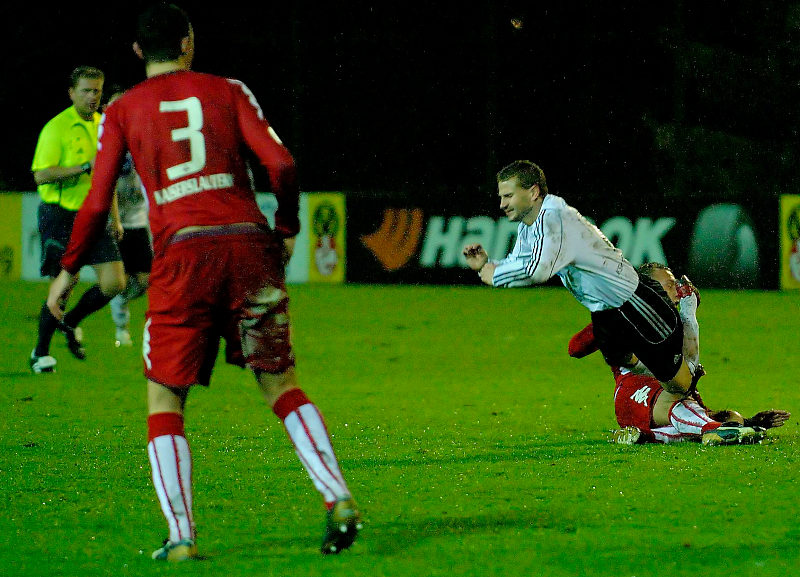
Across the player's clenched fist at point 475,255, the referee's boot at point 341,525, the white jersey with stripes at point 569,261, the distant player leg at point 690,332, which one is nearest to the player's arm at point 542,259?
the white jersey with stripes at point 569,261

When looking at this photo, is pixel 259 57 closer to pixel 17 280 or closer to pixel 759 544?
pixel 17 280

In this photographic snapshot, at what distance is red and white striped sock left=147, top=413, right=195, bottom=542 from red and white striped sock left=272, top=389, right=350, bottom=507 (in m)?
0.35

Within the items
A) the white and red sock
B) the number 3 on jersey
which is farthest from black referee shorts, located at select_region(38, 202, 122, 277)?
the number 3 on jersey

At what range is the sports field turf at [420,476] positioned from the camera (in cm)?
414

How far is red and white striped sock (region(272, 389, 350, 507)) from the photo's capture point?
4164mm

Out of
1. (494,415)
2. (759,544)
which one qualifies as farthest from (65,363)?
(759,544)

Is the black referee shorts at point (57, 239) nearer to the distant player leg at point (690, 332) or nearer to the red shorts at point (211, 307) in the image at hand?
the distant player leg at point (690, 332)

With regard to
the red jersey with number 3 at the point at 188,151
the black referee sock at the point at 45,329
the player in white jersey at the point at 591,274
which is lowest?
the black referee sock at the point at 45,329

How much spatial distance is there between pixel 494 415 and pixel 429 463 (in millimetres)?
1653

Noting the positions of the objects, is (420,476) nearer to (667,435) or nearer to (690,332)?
(667,435)

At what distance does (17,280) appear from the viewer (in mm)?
20406

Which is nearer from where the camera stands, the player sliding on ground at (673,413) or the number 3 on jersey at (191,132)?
the number 3 on jersey at (191,132)

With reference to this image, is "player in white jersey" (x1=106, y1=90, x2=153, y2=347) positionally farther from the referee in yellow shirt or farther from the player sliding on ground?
the player sliding on ground

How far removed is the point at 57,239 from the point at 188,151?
6046mm
